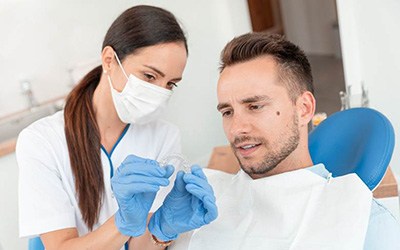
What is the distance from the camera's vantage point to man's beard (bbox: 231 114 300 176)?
1123 millimetres

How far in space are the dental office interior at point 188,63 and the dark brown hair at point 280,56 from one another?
0.71 metres

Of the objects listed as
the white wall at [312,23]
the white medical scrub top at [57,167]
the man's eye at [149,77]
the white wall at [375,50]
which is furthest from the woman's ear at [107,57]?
the white wall at [312,23]

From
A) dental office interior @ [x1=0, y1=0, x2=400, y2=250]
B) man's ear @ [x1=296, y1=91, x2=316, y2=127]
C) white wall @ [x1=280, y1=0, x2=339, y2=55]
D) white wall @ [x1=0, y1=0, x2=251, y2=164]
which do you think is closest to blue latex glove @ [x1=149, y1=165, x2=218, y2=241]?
man's ear @ [x1=296, y1=91, x2=316, y2=127]

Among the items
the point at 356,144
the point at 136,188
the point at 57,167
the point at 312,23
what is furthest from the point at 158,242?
the point at 312,23

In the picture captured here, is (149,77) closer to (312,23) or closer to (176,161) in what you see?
(176,161)

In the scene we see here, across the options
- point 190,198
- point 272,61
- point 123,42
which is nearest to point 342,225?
point 190,198

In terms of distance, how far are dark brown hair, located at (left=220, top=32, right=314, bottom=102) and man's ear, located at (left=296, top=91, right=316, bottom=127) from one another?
1 cm

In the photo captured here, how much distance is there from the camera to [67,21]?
2344 millimetres

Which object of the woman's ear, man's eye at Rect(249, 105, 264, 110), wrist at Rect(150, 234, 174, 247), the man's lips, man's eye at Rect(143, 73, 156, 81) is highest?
the woman's ear

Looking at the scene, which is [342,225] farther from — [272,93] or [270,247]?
[272,93]

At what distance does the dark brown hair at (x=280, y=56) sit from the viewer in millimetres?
1175

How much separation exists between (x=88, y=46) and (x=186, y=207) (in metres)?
1.60

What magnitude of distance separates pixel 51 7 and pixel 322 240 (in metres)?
1.87

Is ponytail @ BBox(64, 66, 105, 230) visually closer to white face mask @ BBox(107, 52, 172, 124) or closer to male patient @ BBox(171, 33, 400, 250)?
white face mask @ BBox(107, 52, 172, 124)
